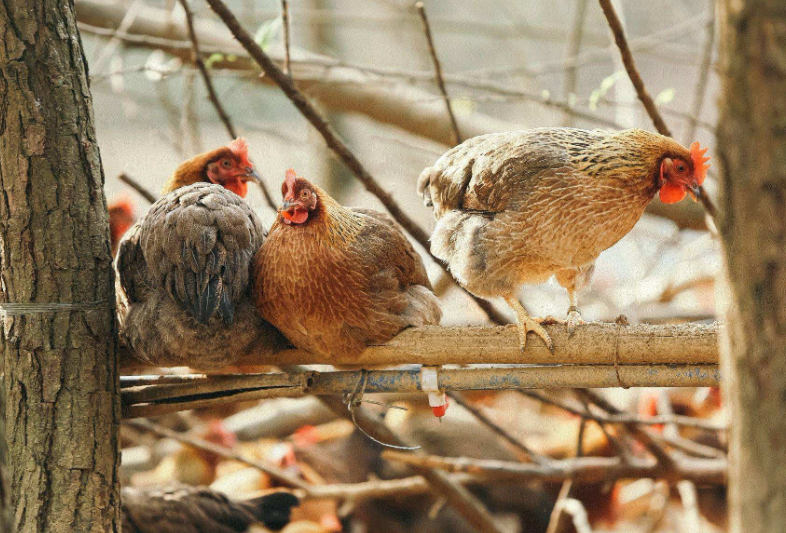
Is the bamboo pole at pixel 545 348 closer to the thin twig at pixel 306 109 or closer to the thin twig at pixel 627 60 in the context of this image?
the thin twig at pixel 306 109

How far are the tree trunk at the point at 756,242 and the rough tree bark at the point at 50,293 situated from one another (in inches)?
61.2

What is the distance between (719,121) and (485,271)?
127 cm

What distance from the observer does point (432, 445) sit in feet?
12.7

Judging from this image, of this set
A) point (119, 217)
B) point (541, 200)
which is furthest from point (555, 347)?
point (119, 217)

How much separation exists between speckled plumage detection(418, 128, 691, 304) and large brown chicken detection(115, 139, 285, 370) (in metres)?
0.60

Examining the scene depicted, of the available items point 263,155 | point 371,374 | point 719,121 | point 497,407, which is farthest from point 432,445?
point 263,155

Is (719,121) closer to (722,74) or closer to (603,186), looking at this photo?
(722,74)

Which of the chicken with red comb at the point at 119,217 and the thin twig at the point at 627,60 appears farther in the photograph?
the chicken with red comb at the point at 119,217

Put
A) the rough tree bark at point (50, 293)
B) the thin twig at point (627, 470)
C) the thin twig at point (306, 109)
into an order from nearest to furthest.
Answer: the rough tree bark at point (50, 293) < the thin twig at point (306, 109) < the thin twig at point (627, 470)

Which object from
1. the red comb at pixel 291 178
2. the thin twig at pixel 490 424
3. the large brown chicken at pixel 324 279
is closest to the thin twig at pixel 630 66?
the large brown chicken at pixel 324 279

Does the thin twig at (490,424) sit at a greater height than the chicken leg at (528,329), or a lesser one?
lesser

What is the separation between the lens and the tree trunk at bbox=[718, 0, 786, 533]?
0.88 m

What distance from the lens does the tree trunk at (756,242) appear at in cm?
88

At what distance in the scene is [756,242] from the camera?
0.91 m
